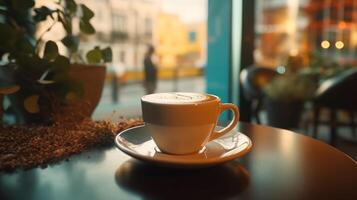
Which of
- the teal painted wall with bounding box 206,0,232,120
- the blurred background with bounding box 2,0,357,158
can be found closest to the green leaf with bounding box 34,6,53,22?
the blurred background with bounding box 2,0,357,158

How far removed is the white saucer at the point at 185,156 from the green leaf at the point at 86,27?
0.40 metres

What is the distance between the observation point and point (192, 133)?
0.51 metres

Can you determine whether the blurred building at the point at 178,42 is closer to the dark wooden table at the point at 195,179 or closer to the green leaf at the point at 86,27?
the green leaf at the point at 86,27

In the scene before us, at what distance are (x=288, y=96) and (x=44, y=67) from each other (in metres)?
1.99

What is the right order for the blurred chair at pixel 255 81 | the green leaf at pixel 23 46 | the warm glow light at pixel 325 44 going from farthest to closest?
1. the warm glow light at pixel 325 44
2. the blurred chair at pixel 255 81
3. the green leaf at pixel 23 46

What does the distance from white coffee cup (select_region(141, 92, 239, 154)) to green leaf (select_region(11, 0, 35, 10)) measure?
47 cm

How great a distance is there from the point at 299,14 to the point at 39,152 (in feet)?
11.6

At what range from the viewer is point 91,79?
2.85 feet

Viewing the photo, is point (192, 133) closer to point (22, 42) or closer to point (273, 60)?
point (22, 42)

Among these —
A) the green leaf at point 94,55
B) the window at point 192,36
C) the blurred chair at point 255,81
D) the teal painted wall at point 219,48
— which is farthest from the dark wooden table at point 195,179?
the window at point 192,36

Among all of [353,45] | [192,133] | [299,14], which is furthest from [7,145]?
[353,45]

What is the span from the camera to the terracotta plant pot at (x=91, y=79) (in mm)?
847

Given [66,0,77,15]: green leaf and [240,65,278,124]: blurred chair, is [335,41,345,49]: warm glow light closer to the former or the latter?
[240,65,278,124]: blurred chair

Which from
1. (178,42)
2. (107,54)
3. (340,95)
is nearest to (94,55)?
(107,54)
